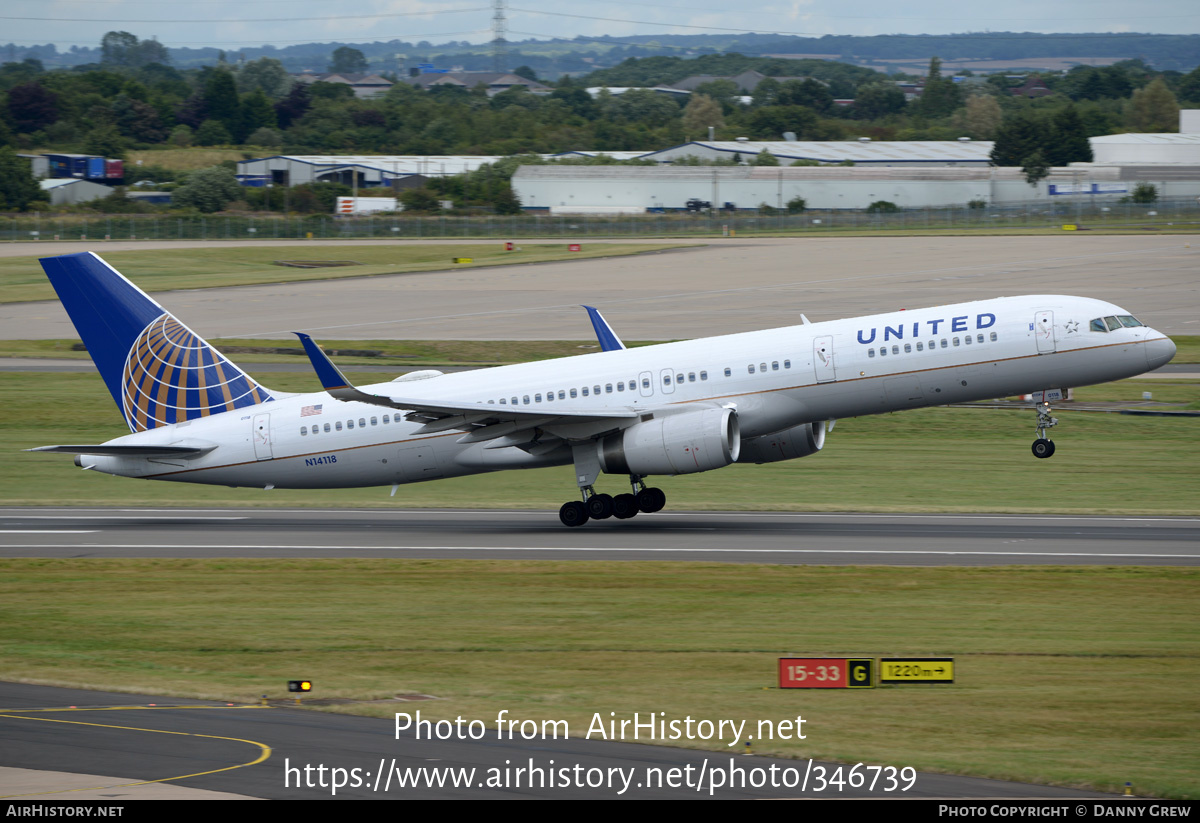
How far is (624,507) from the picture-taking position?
37438 mm

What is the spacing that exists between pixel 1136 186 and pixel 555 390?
14733 centimetres

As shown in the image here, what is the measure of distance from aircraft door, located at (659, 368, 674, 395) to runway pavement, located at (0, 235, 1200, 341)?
36846mm

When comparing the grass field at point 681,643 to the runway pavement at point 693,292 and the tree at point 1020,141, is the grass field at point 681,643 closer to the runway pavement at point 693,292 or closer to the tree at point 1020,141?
the runway pavement at point 693,292

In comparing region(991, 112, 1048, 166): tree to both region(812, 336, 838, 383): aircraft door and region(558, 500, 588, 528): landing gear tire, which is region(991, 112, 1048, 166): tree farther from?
region(558, 500, 588, 528): landing gear tire

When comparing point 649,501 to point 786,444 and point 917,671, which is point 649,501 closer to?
point 786,444

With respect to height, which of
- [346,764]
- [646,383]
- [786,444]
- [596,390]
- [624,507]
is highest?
[646,383]

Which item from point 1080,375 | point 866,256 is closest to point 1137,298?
point 866,256

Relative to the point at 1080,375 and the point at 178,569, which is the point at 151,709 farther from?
the point at 1080,375

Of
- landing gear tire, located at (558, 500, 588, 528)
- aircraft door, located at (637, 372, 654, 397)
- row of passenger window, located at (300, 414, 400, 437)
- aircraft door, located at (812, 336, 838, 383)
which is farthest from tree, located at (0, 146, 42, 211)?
aircraft door, located at (812, 336, 838, 383)

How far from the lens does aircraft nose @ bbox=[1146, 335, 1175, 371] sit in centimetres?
3462

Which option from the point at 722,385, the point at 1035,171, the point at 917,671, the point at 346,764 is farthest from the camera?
the point at 1035,171

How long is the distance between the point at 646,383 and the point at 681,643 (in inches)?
532

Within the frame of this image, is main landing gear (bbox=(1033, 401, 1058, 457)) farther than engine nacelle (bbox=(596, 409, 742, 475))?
Yes

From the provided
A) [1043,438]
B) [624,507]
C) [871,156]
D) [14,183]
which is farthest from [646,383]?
[871,156]
